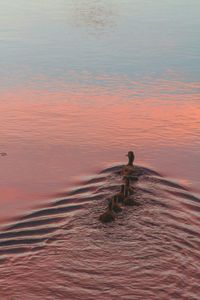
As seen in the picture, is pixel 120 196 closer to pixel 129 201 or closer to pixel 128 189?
pixel 129 201

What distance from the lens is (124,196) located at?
1305 centimetres

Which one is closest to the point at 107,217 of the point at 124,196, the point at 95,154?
the point at 124,196

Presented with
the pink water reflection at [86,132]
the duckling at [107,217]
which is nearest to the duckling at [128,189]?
the duckling at [107,217]

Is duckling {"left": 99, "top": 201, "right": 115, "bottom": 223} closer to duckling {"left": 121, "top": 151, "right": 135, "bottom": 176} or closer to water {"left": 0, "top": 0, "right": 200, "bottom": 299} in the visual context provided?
water {"left": 0, "top": 0, "right": 200, "bottom": 299}

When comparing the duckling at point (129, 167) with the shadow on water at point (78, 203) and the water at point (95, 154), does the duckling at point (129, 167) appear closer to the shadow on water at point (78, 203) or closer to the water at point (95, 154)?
the shadow on water at point (78, 203)

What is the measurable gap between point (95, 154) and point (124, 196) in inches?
127

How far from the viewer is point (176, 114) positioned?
18.7 m

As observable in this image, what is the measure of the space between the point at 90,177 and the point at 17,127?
4.07 meters

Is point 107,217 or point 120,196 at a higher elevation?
point 120,196

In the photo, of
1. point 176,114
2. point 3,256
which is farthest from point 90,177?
point 176,114

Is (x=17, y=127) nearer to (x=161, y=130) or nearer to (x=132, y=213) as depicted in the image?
(x=161, y=130)

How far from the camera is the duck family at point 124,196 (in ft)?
40.0

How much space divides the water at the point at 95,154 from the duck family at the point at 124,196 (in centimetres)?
21

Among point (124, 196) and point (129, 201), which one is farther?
point (124, 196)
